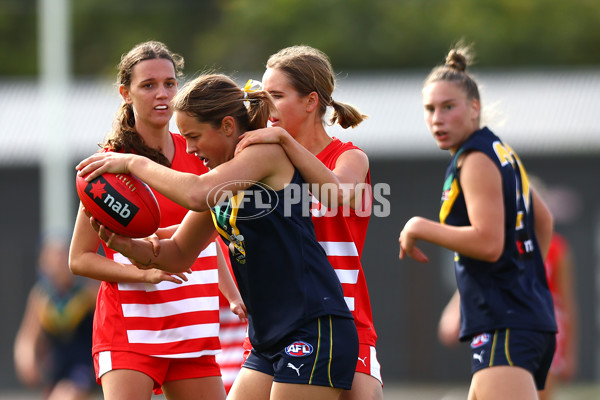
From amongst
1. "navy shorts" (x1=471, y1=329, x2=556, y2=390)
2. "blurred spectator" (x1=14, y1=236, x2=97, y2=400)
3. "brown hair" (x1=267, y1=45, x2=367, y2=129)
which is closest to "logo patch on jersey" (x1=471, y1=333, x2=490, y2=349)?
"navy shorts" (x1=471, y1=329, x2=556, y2=390)

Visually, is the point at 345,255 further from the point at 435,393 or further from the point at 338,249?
the point at 435,393

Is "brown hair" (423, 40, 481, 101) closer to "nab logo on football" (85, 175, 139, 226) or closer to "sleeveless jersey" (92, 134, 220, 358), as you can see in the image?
"sleeveless jersey" (92, 134, 220, 358)

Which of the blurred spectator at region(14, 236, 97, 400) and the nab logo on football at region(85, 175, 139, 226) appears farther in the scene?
the blurred spectator at region(14, 236, 97, 400)

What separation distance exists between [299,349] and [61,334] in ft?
19.6

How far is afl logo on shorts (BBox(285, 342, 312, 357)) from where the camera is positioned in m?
3.63

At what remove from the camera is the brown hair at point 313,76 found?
4.48 metres

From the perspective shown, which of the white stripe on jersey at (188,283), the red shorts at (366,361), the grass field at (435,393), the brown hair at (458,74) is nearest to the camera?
the red shorts at (366,361)

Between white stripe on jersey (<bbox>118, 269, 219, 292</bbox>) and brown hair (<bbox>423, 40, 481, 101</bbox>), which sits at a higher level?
brown hair (<bbox>423, 40, 481, 101</bbox>)

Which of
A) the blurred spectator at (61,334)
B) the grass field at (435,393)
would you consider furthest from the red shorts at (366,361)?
the grass field at (435,393)

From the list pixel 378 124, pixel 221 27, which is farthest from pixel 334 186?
pixel 221 27

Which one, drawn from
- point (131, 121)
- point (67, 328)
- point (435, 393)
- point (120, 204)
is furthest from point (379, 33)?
point (120, 204)

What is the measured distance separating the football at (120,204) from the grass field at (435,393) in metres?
8.45

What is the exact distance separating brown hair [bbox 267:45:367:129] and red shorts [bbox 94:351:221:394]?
1.38m

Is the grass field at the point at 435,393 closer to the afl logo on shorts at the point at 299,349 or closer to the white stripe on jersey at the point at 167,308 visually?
the white stripe on jersey at the point at 167,308
